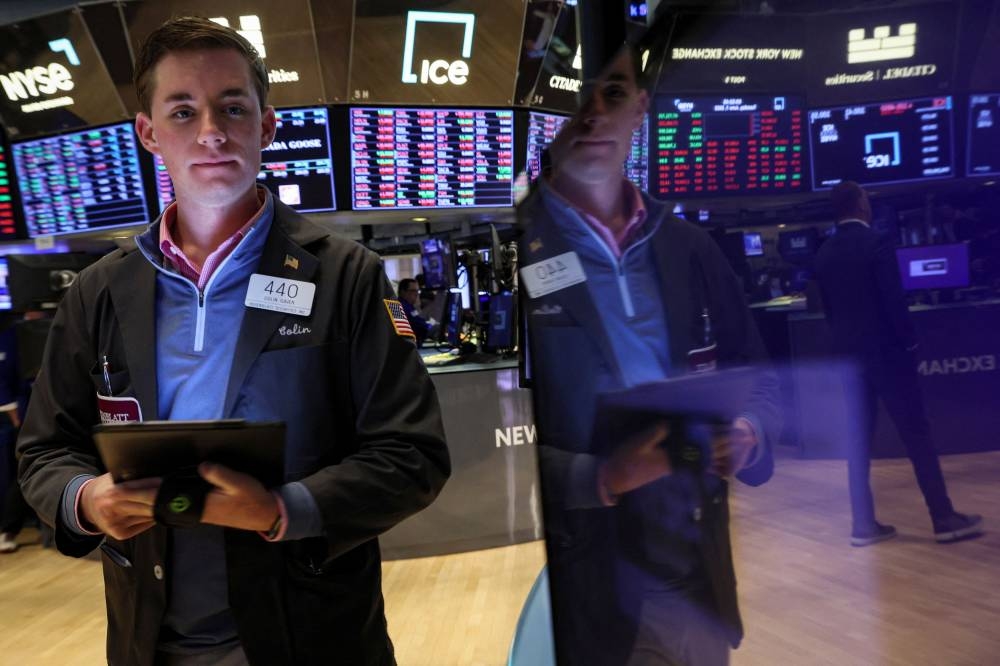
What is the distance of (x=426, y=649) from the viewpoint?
3416 mm

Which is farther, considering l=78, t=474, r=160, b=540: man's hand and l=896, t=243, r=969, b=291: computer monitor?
l=78, t=474, r=160, b=540: man's hand

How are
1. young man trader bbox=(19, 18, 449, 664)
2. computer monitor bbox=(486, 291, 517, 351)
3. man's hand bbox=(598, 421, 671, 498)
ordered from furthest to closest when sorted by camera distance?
computer monitor bbox=(486, 291, 517, 351)
young man trader bbox=(19, 18, 449, 664)
man's hand bbox=(598, 421, 671, 498)

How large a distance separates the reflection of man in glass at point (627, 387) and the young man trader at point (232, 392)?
0.67m

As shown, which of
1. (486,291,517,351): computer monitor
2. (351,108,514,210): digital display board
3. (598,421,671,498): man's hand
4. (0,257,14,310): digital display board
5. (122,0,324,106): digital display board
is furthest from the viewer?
(0,257,14,310): digital display board

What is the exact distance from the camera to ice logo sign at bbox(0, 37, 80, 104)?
4531mm

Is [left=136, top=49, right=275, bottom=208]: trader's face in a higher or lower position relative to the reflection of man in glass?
higher

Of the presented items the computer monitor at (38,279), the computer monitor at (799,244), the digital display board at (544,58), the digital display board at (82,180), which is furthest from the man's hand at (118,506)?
the computer monitor at (38,279)

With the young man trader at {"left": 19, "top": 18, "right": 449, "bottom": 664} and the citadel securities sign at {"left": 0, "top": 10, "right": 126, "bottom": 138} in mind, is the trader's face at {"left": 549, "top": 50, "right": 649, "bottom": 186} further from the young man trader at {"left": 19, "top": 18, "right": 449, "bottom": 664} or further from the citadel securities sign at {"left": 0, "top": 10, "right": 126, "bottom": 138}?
the citadel securities sign at {"left": 0, "top": 10, "right": 126, "bottom": 138}

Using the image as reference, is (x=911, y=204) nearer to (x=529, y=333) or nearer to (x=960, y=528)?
(x=960, y=528)

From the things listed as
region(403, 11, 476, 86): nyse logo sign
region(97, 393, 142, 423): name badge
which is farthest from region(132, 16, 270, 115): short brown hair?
region(403, 11, 476, 86): nyse logo sign

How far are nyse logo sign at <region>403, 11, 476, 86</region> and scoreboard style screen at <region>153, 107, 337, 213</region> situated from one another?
558 mm

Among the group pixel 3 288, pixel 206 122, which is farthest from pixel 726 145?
pixel 3 288

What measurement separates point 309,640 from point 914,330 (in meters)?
1.05

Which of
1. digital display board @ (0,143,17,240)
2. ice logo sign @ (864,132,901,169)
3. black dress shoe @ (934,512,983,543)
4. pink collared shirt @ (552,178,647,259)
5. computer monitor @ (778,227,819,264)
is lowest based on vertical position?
black dress shoe @ (934,512,983,543)
